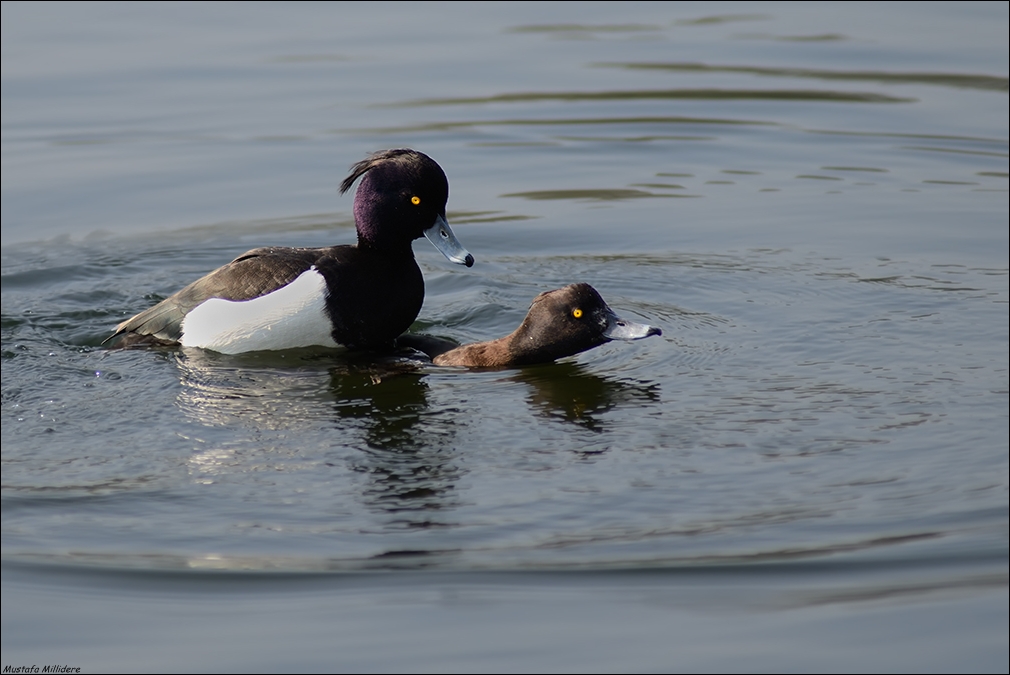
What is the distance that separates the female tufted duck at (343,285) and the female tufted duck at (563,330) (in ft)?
2.31

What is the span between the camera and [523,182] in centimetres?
1379

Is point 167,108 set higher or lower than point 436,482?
higher

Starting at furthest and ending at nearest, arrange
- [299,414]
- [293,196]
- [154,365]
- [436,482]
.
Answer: [293,196] → [154,365] → [299,414] → [436,482]

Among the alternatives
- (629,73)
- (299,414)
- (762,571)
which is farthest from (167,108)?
(762,571)

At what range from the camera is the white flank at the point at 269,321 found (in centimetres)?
907

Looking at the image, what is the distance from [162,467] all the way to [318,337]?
2.17 m

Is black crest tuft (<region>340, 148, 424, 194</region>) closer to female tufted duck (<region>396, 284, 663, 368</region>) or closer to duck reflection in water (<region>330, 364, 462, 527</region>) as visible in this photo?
duck reflection in water (<region>330, 364, 462, 527</region>)

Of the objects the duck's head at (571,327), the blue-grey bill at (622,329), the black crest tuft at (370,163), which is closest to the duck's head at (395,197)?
the black crest tuft at (370,163)

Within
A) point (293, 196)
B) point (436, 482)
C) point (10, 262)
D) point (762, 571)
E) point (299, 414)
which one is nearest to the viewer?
point (762, 571)

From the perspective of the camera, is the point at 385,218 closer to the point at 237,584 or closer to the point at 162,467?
the point at 162,467

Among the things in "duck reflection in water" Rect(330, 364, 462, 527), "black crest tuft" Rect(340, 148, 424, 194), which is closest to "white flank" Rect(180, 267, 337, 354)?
"duck reflection in water" Rect(330, 364, 462, 527)

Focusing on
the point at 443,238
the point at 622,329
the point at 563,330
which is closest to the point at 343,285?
the point at 443,238

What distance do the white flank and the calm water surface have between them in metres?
0.13

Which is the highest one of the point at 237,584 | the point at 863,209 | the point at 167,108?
the point at 167,108
